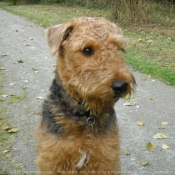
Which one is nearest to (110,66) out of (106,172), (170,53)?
(106,172)

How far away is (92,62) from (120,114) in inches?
119

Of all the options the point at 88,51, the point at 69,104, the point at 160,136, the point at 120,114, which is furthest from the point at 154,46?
the point at 88,51

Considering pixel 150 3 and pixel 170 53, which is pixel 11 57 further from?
pixel 150 3

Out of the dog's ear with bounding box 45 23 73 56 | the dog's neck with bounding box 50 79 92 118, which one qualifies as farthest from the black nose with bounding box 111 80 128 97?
the dog's ear with bounding box 45 23 73 56

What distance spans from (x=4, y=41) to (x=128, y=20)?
5750 mm

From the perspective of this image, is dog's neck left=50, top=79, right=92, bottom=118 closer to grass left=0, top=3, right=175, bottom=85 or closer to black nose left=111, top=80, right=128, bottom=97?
black nose left=111, top=80, right=128, bottom=97

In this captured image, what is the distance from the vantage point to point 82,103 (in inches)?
114

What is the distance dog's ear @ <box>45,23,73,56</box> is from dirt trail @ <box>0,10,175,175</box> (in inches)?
72.3

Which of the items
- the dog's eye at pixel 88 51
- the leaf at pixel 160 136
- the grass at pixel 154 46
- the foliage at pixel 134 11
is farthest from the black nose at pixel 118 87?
the foliage at pixel 134 11

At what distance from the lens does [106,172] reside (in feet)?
9.80

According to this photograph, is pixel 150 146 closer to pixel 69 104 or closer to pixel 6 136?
pixel 69 104

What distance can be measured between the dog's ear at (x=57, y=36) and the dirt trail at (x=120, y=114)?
6.03 ft

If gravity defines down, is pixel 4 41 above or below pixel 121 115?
below

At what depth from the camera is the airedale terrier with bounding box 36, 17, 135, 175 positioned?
2.58m
